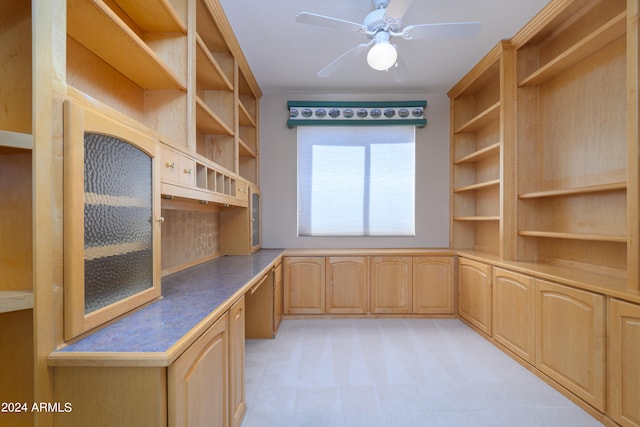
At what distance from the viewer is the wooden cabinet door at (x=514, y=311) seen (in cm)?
230

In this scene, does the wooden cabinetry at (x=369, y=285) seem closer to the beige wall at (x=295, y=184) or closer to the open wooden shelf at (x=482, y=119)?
the beige wall at (x=295, y=184)

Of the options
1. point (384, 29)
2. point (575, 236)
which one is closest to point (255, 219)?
point (384, 29)

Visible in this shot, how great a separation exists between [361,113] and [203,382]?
11.3 ft

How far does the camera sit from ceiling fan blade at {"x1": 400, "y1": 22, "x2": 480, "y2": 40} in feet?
6.27

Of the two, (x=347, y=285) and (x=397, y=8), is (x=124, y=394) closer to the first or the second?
(x=397, y=8)

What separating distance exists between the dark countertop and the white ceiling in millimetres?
2010

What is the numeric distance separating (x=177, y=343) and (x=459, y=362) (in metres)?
2.31

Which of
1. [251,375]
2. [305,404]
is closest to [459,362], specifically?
[305,404]

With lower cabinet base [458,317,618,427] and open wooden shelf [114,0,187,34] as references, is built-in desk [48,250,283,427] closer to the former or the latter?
open wooden shelf [114,0,187,34]

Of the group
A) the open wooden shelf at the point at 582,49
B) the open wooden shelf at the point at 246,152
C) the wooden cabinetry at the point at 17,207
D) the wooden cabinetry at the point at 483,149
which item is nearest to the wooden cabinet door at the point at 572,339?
the wooden cabinetry at the point at 483,149

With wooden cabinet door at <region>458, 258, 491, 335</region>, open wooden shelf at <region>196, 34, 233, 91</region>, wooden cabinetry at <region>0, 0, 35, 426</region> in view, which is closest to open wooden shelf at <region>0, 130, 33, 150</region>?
wooden cabinetry at <region>0, 0, 35, 426</region>

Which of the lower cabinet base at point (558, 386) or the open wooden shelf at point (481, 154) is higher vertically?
the open wooden shelf at point (481, 154)

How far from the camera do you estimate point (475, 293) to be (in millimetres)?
3111

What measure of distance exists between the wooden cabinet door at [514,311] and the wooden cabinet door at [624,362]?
614mm
